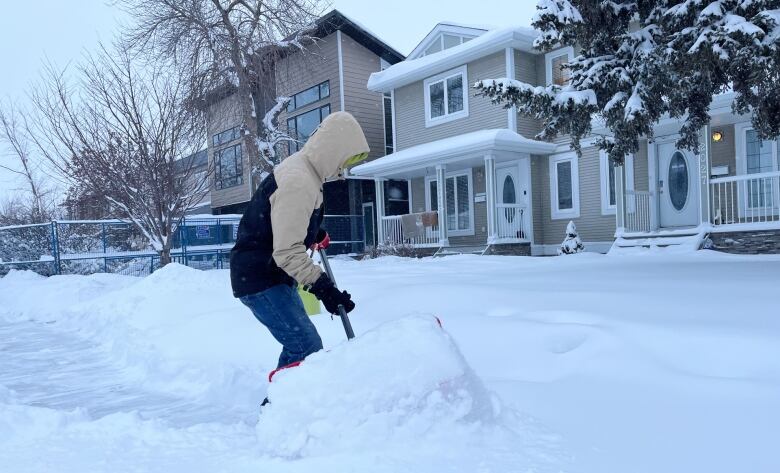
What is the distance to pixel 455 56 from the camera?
50.6 ft

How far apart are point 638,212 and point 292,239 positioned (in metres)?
11.5

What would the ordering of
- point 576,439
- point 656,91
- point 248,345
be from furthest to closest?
point 656,91 → point 248,345 → point 576,439

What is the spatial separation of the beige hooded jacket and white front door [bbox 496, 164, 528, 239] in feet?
38.6

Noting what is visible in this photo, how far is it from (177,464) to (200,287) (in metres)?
6.28

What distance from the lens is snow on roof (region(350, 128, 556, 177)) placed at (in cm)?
1348

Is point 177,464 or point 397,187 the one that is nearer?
point 177,464

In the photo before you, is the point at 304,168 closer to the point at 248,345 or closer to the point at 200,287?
the point at 248,345

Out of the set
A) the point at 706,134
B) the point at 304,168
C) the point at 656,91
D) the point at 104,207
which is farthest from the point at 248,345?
the point at 706,134

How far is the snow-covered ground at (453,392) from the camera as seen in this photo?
2332 millimetres

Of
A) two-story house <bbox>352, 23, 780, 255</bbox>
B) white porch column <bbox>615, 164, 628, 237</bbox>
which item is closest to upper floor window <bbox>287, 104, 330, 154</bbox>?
two-story house <bbox>352, 23, 780, 255</bbox>

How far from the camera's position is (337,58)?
19531 millimetres

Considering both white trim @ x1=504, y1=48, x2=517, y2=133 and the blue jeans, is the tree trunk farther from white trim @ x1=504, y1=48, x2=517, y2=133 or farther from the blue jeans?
the blue jeans

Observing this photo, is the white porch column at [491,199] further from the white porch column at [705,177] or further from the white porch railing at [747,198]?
the white porch railing at [747,198]

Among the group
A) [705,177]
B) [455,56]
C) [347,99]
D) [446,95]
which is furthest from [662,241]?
[347,99]
